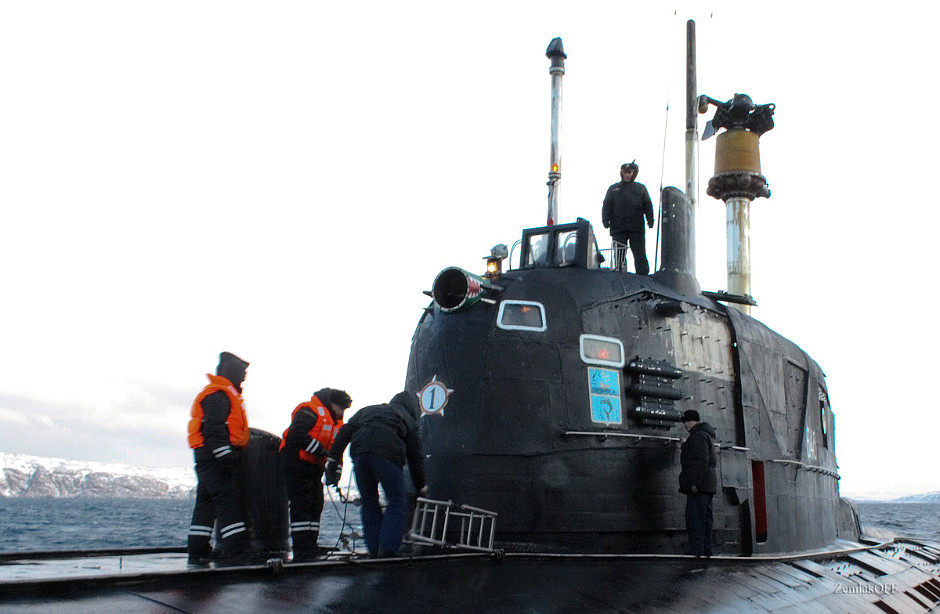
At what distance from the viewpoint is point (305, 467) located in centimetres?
866

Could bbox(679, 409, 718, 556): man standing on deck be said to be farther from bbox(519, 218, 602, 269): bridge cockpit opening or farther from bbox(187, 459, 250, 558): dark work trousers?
bbox(187, 459, 250, 558): dark work trousers

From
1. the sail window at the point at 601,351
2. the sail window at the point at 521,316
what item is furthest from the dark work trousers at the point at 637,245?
the sail window at the point at 521,316

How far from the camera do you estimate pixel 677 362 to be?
1020 cm

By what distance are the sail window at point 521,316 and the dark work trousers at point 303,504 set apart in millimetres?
2563

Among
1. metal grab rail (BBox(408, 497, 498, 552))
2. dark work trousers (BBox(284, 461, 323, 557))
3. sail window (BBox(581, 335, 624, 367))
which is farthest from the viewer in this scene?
sail window (BBox(581, 335, 624, 367))

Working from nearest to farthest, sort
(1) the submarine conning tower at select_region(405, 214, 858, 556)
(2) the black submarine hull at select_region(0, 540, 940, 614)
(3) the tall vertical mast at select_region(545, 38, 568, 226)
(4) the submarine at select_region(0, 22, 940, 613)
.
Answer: (2) the black submarine hull at select_region(0, 540, 940, 614), (4) the submarine at select_region(0, 22, 940, 613), (1) the submarine conning tower at select_region(405, 214, 858, 556), (3) the tall vertical mast at select_region(545, 38, 568, 226)

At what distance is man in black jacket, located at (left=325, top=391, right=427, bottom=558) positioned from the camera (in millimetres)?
8227

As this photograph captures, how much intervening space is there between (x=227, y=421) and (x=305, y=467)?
37.7 inches

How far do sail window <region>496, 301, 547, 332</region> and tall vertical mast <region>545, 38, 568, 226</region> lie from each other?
2.81 meters

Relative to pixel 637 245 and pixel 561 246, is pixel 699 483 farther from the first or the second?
pixel 637 245

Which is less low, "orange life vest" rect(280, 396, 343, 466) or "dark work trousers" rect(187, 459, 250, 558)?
"orange life vest" rect(280, 396, 343, 466)

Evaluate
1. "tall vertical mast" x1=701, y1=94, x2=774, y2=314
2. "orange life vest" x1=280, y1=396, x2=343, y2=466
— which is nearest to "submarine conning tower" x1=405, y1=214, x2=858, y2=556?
"orange life vest" x1=280, y1=396, x2=343, y2=466

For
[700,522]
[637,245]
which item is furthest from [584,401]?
[637,245]

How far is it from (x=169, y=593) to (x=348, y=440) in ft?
10.4
